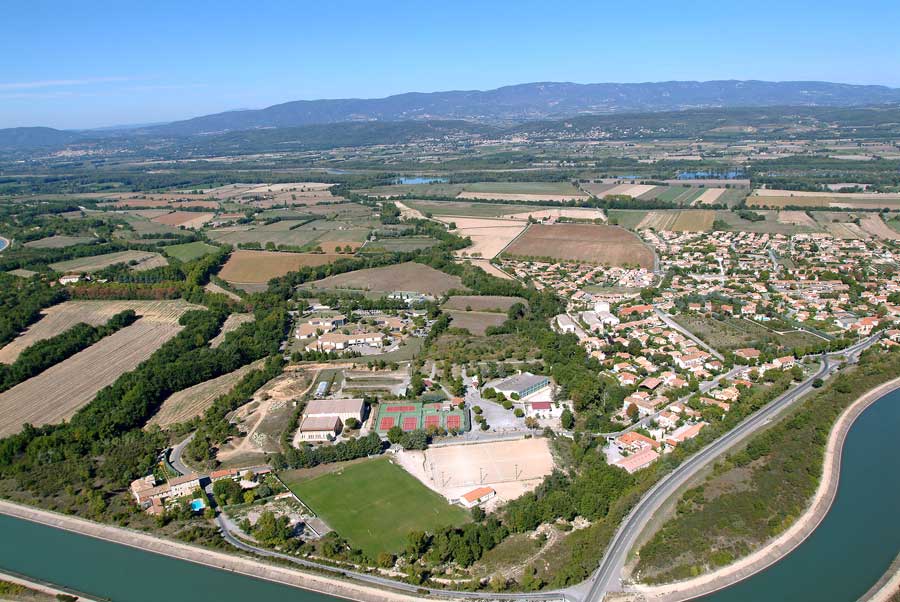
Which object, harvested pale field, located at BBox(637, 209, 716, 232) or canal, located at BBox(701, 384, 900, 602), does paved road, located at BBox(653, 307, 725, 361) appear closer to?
canal, located at BBox(701, 384, 900, 602)

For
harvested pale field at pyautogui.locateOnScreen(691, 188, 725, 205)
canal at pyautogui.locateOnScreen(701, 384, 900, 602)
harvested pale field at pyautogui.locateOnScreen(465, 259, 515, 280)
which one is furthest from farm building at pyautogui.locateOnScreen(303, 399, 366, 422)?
harvested pale field at pyautogui.locateOnScreen(691, 188, 725, 205)

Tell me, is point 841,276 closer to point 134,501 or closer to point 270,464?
point 270,464

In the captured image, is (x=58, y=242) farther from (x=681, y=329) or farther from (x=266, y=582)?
(x=681, y=329)

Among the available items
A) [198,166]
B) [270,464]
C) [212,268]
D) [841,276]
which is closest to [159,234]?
[212,268]

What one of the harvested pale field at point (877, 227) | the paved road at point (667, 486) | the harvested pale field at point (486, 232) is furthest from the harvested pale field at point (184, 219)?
the harvested pale field at point (877, 227)

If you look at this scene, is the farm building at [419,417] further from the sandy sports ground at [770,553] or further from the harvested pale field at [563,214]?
the harvested pale field at [563,214]

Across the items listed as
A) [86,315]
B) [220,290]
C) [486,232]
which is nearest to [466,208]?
[486,232]
